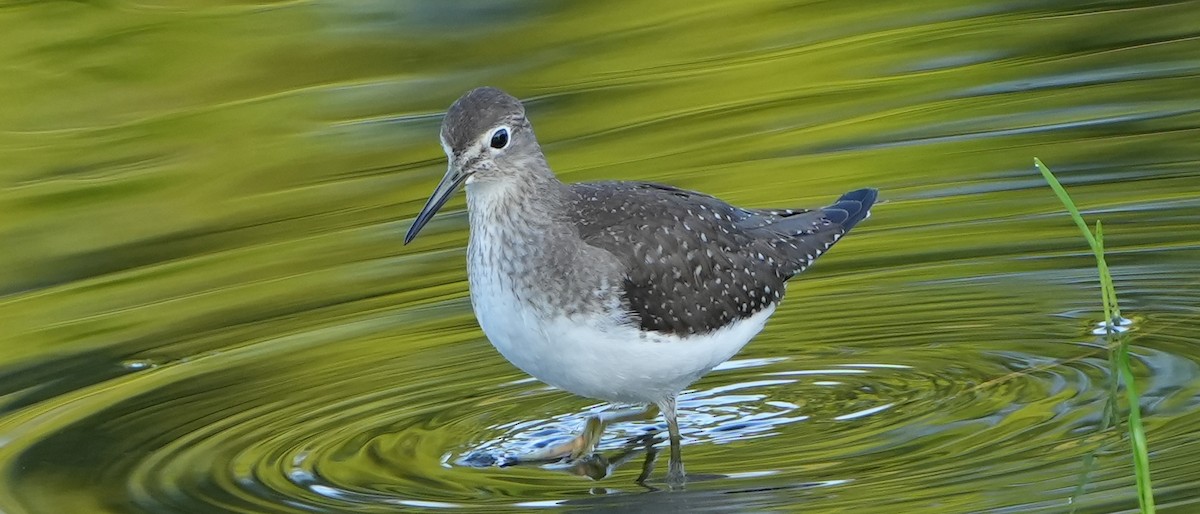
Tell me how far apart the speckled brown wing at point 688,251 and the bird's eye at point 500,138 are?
518 millimetres

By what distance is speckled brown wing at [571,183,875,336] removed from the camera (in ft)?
29.9

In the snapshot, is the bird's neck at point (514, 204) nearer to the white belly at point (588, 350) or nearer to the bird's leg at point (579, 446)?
the white belly at point (588, 350)

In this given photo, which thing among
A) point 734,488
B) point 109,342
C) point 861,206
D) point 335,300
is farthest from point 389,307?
point 734,488

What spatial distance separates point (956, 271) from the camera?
11266 millimetres

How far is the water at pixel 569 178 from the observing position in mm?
8930

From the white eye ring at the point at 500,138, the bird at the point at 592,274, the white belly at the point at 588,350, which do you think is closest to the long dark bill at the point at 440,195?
the bird at the point at 592,274

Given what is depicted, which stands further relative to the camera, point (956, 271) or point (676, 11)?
point (676, 11)

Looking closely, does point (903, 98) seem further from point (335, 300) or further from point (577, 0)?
point (335, 300)

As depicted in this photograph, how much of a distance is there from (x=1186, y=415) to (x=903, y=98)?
594 cm

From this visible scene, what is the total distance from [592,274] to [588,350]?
1.28 ft

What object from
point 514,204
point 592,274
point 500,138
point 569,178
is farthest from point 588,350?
point 569,178

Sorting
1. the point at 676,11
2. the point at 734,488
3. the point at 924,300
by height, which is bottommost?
the point at 734,488

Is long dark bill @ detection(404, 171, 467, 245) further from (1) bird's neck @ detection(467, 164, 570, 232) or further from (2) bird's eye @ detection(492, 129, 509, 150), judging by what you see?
(2) bird's eye @ detection(492, 129, 509, 150)

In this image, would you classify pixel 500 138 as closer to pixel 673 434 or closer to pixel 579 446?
pixel 579 446
